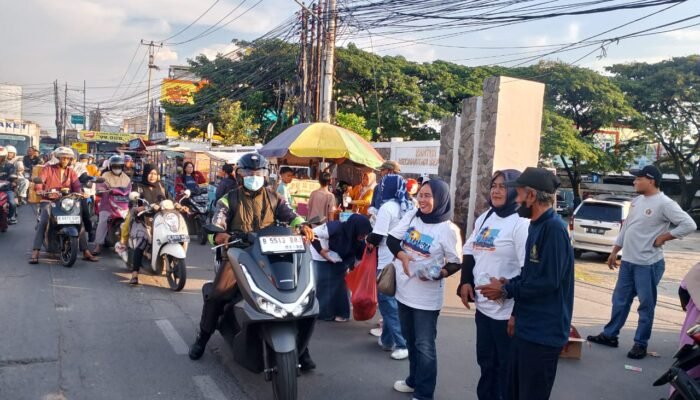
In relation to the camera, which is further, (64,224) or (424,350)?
(64,224)

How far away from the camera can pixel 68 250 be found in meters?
7.97

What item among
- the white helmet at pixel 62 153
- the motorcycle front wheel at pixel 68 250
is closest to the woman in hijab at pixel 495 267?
the motorcycle front wheel at pixel 68 250

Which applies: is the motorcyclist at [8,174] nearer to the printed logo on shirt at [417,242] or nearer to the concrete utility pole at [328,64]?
the concrete utility pole at [328,64]

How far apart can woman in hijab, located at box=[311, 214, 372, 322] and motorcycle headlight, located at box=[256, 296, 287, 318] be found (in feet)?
6.85

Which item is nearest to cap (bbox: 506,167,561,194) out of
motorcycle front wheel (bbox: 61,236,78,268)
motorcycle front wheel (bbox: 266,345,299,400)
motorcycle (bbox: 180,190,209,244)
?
motorcycle front wheel (bbox: 266,345,299,400)

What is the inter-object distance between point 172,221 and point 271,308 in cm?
410

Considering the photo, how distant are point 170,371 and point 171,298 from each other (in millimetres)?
2375

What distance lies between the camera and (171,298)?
661 centimetres

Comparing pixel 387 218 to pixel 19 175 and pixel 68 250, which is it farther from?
pixel 19 175

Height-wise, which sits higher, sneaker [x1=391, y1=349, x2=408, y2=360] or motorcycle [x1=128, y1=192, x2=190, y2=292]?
motorcycle [x1=128, y1=192, x2=190, y2=292]

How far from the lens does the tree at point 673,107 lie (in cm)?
2689

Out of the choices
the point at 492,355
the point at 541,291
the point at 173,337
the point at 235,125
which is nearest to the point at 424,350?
the point at 492,355

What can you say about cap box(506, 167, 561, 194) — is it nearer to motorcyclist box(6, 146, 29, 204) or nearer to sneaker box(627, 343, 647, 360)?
sneaker box(627, 343, 647, 360)

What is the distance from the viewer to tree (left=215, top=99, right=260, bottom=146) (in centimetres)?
2798
